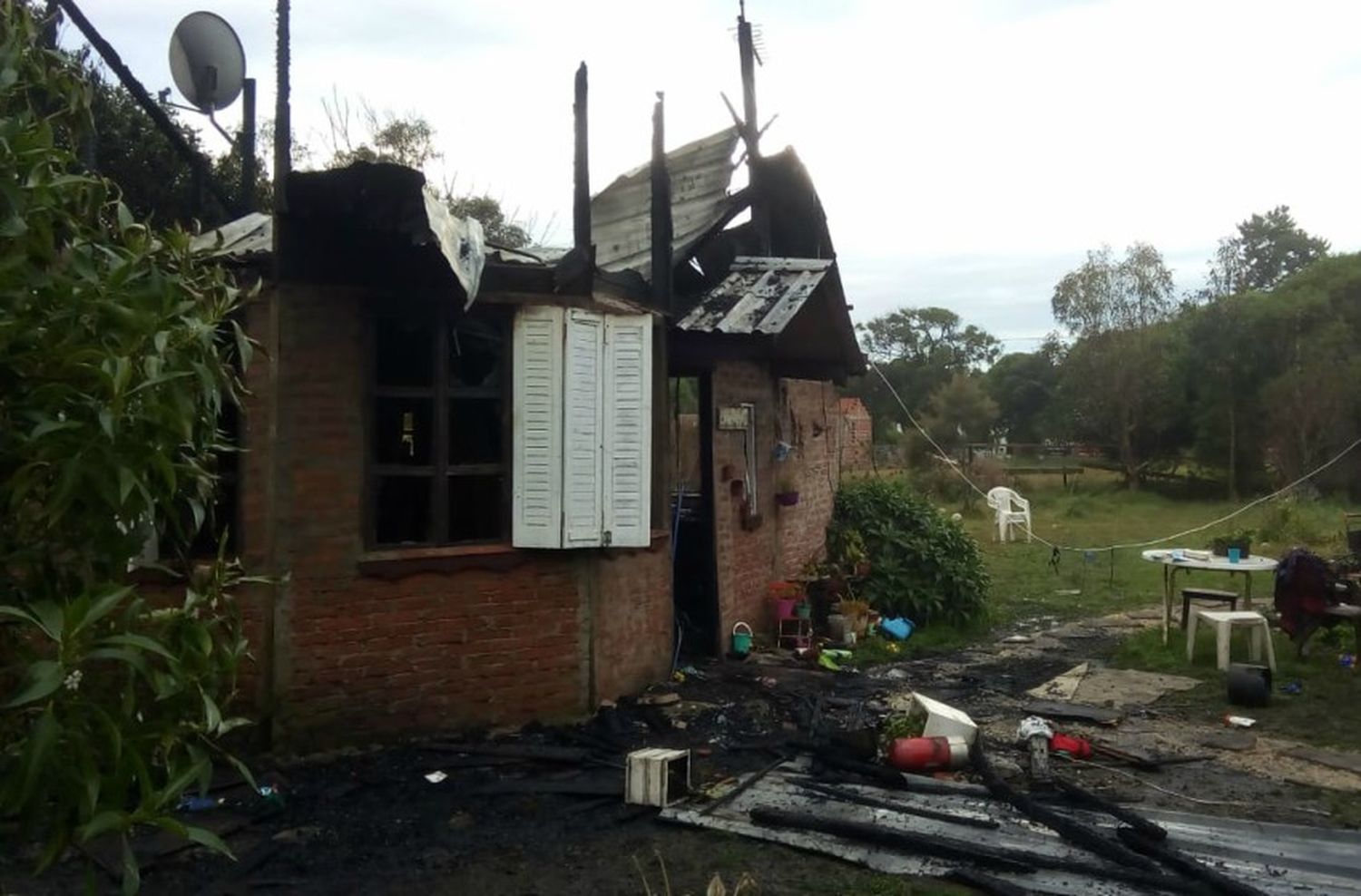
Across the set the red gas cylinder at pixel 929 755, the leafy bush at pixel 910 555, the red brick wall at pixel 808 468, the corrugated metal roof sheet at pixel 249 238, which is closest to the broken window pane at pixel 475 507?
the corrugated metal roof sheet at pixel 249 238

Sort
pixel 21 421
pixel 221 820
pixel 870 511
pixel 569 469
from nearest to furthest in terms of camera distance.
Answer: pixel 21 421 < pixel 221 820 < pixel 569 469 < pixel 870 511

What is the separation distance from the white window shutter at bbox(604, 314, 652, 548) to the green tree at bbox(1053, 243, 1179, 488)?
2523 centimetres

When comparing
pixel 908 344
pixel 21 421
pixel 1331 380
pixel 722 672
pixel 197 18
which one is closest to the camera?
pixel 21 421

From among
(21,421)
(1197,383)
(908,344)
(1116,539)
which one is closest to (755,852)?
(21,421)

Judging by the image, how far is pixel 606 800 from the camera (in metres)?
5.69

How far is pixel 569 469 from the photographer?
274 inches

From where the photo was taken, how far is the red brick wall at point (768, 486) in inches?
370

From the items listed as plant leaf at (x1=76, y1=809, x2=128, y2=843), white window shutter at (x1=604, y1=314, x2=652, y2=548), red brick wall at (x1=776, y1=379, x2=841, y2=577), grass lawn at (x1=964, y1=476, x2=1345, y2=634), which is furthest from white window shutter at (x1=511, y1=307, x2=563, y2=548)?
grass lawn at (x1=964, y1=476, x2=1345, y2=634)

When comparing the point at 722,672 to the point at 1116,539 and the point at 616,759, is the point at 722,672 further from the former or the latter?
the point at 1116,539

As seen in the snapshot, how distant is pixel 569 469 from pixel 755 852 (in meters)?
2.89

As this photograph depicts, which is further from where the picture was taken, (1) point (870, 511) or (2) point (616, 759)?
(1) point (870, 511)

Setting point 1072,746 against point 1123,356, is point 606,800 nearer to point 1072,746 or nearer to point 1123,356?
point 1072,746

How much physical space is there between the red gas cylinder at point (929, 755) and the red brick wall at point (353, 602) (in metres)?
2.34

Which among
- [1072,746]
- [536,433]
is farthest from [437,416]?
[1072,746]
